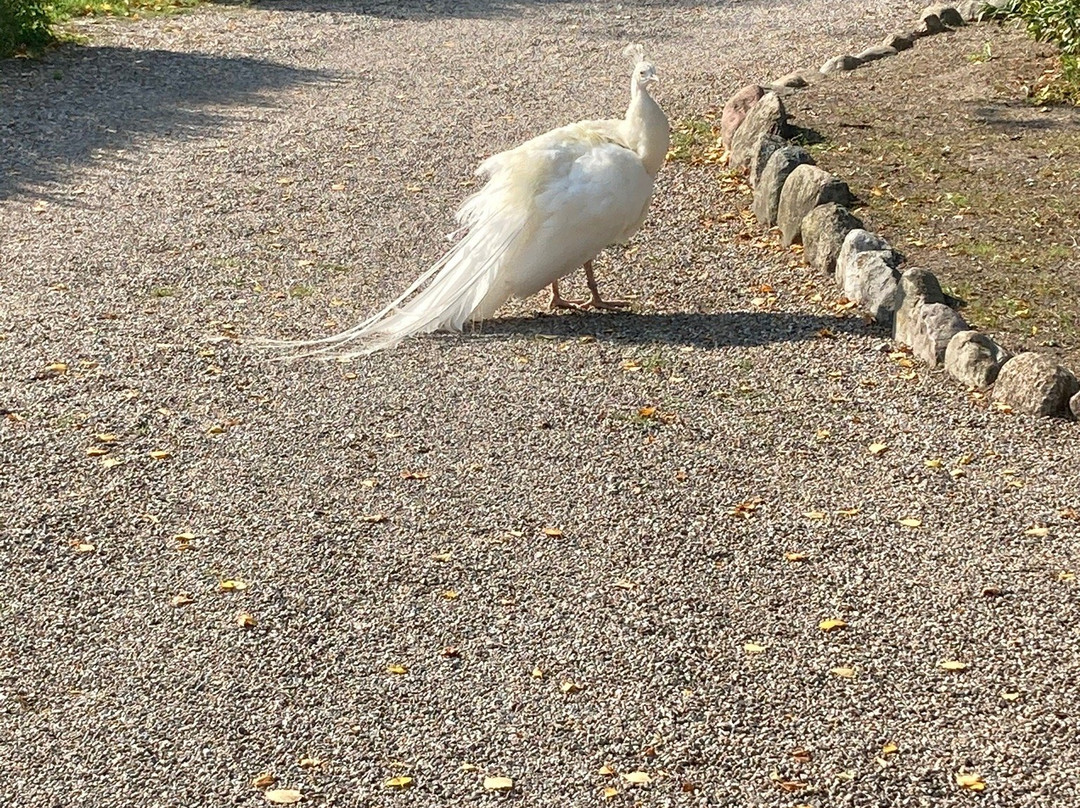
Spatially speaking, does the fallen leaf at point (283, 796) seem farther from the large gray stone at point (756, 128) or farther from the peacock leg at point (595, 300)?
the large gray stone at point (756, 128)

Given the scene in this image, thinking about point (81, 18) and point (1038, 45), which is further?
point (81, 18)

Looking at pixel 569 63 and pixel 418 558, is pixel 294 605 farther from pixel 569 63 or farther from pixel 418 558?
pixel 569 63

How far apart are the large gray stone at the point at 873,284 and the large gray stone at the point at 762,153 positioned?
1.66 metres

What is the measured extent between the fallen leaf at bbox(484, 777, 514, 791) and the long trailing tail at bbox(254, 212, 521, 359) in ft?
10.4

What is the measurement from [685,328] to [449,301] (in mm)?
1169

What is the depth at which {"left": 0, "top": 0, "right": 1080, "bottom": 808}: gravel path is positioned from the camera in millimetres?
3674

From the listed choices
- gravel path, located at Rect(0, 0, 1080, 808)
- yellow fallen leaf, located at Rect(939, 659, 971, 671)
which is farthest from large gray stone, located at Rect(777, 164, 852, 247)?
yellow fallen leaf, located at Rect(939, 659, 971, 671)

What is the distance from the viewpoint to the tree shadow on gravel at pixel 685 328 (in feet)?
21.5

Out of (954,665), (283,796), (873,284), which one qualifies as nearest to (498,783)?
(283,796)

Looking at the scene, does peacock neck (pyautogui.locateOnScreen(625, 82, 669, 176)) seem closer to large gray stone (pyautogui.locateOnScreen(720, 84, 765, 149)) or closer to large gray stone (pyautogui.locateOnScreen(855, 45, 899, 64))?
large gray stone (pyautogui.locateOnScreen(720, 84, 765, 149))

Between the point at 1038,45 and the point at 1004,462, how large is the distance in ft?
24.0

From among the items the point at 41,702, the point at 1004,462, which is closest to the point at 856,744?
the point at 1004,462

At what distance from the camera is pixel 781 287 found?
723 cm

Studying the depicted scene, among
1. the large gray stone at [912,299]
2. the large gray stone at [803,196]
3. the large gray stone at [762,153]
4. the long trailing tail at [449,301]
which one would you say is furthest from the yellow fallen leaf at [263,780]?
the large gray stone at [762,153]
